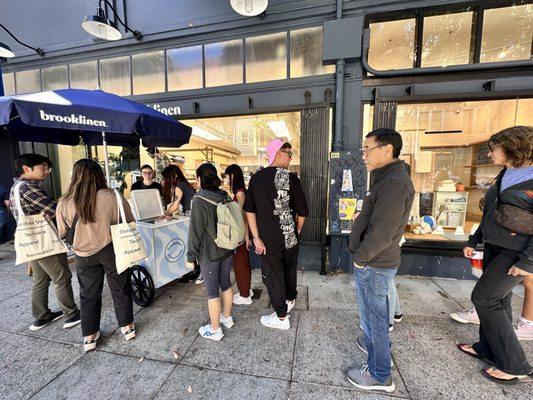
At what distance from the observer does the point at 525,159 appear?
72.7 inches

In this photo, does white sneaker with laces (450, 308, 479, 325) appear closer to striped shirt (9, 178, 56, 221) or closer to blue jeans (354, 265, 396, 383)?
blue jeans (354, 265, 396, 383)

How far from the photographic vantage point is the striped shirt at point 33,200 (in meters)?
2.47

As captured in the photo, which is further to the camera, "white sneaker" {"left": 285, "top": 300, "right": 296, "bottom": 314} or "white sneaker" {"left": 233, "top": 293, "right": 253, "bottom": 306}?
"white sneaker" {"left": 233, "top": 293, "right": 253, "bottom": 306}

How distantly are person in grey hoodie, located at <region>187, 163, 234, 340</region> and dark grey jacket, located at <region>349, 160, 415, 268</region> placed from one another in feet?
4.39

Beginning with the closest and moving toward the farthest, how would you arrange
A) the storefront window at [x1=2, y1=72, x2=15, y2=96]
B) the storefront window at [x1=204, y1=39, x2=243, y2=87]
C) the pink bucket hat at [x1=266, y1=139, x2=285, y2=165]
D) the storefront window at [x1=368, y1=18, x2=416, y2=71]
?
the pink bucket hat at [x1=266, y1=139, x2=285, y2=165], the storefront window at [x1=368, y1=18, x2=416, y2=71], the storefront window at [x1=204, y1=39, x2=243, y2=87], the storefront window at [x1=2, y1=72, x2=15, y2=96]

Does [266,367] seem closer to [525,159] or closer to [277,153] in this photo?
[277,153]

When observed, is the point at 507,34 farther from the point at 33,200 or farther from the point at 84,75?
the point at 84,75

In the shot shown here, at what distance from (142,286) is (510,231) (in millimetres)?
3897

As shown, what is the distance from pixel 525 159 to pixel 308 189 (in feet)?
8.94

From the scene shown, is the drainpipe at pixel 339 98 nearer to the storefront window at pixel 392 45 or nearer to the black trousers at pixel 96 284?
the storefront window at pixel 392 45

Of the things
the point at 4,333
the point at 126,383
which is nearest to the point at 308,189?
the point at 126,383

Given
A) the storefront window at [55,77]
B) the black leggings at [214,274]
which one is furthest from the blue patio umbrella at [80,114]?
the storefront window at [55,77]

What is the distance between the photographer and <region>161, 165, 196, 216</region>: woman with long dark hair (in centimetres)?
393

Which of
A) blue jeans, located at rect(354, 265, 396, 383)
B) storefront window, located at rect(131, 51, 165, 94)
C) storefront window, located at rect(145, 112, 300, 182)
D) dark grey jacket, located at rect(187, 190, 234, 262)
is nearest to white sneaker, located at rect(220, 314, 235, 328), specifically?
Answer: dark grey jacket, located at rect(187, 190, 234, 262)
